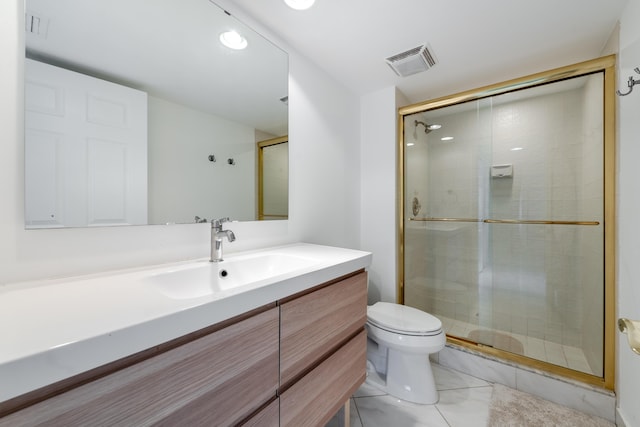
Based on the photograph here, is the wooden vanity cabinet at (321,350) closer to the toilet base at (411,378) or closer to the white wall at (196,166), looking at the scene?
the toilet base at (411,378)

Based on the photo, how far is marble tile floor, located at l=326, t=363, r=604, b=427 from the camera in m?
1.34

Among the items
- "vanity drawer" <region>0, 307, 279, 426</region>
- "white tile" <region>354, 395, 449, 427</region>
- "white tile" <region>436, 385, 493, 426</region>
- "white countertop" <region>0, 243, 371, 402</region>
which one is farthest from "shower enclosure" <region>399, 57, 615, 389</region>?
"white countertop" <region>0, 243, 371, 402</region>

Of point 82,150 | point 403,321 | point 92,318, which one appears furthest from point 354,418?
point 82,150

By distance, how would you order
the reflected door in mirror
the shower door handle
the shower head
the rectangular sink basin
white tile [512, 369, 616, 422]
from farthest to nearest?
the shower head → white tile [512, 369, 616, 422] → the rectangular sink basin → the reflected door in mirror → the shower door handle

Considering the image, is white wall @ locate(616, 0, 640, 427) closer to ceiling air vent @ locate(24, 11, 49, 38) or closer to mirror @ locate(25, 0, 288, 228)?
mirror @ locate(25, 0, 288, 228)

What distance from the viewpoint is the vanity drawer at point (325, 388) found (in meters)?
0.82

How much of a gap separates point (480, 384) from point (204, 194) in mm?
2047

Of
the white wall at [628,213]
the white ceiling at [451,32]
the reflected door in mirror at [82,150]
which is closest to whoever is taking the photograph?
the reflected door in mirror at [82,150]

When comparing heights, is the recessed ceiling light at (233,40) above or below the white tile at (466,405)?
above

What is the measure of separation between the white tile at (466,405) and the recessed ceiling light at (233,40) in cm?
225

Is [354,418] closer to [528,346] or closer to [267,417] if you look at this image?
[267,417]

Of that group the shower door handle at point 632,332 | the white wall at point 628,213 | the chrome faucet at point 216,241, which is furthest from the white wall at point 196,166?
the white wall at point 628,213

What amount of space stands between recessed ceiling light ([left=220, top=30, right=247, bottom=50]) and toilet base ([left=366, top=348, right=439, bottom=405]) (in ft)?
6.25

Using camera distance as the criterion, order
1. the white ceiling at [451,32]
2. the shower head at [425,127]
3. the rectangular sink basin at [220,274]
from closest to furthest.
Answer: the rectangular sink basin at [220,274]
the white ceiling at [451,32]
the shower head at [425,127]
